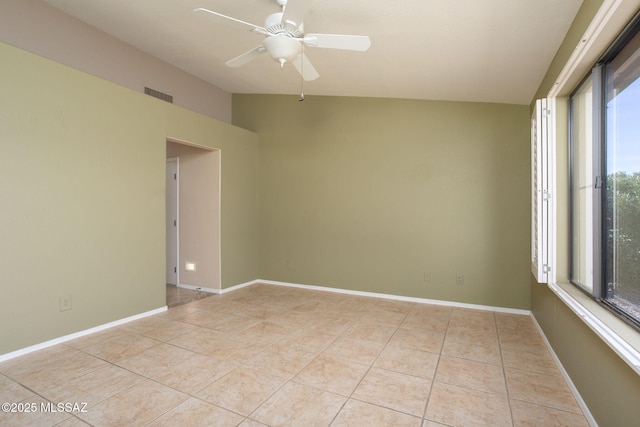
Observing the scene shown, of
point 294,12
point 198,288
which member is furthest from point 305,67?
point 198,288

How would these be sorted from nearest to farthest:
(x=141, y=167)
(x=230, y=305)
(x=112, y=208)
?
(x=112, y=208) → (x=141, y=167) → (x=230, y=305)

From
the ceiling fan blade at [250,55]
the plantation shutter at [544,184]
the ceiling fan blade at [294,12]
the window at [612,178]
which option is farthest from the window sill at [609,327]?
the ceiling fan blade at [250,55]

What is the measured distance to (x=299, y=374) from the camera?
2500 millimetres

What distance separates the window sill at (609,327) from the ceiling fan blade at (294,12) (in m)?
2.32

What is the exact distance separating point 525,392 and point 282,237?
378 cm

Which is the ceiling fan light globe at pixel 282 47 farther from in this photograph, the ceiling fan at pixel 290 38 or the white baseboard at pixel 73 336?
the white baseboard at pixel 73 336

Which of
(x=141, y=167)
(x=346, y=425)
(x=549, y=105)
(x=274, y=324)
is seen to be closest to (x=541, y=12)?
(x=549, y=105)

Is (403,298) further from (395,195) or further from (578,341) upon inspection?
(578,341)

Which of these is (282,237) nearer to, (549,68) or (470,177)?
(470,177)

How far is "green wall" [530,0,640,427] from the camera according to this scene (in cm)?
156

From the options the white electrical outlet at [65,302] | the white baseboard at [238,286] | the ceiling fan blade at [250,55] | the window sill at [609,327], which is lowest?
the white baseboard at [238,286]

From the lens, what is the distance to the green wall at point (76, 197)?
2.67m

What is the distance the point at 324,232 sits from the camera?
5059mm

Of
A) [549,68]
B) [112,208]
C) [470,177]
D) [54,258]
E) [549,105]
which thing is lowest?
[54,258]
